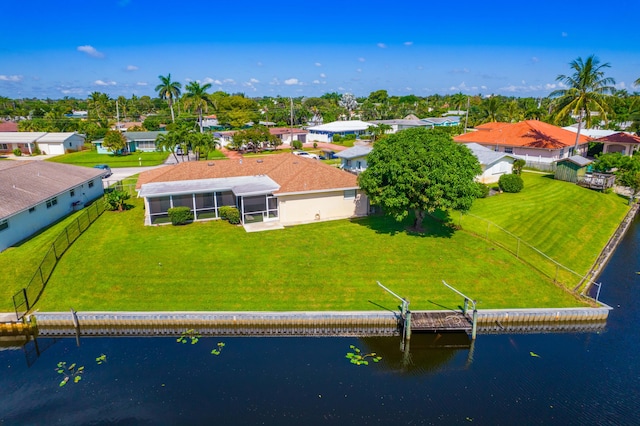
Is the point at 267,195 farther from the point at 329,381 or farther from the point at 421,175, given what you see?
the point at 329,381

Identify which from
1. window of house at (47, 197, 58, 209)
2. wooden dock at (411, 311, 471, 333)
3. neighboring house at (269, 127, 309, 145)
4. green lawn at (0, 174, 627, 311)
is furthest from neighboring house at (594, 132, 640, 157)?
window of house at (47, 197, 58, 209)

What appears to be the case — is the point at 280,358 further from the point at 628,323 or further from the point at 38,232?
the point at 38,232

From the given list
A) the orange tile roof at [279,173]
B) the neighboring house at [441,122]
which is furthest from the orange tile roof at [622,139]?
the neighboring house at [441,122]

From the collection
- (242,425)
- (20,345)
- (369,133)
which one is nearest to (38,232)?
(20,345)

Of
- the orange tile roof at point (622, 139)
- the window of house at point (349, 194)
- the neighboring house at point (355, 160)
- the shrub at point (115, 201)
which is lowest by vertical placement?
the shrub at point (115, 201)

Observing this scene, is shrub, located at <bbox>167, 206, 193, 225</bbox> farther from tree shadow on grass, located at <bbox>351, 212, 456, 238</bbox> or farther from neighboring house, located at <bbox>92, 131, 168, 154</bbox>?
neighboring house, located at <bbox>92, 131, 168, 154</bbox>

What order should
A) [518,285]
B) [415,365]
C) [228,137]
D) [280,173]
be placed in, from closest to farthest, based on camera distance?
[415,365] < [518,285] < [280,173] < [228,137]

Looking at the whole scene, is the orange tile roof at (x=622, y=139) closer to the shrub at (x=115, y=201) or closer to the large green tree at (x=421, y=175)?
the large green tree at (x=421, y=175)
